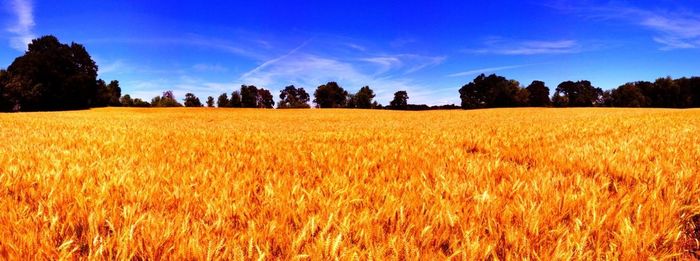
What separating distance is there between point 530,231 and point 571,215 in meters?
0.45

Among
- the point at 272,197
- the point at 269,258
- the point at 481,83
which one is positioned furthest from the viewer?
the point at 481,83

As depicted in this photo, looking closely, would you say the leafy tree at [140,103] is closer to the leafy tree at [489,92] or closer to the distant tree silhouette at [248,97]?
the distant tree silhouette at [248,97]

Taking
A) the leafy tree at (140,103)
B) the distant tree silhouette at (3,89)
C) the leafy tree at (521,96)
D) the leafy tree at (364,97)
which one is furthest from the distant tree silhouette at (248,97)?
the leafy tree at (521,96)

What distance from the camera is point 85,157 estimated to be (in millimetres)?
4188

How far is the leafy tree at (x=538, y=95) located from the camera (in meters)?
120

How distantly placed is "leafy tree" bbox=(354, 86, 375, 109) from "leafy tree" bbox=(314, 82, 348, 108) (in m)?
4.66

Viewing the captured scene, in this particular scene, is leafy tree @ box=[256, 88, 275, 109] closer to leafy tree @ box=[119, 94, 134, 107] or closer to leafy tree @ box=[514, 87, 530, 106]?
leafy tree @ box=[119, 94, 134, 107]

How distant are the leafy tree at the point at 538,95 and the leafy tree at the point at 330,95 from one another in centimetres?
5970

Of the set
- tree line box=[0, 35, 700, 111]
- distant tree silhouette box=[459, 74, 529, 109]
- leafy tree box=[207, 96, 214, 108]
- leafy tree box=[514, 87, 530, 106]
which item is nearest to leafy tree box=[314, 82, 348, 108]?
tree line box=[0, 35, 700, 111]

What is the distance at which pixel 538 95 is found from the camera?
12069 cm

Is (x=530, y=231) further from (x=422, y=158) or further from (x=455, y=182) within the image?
(x=422, y=158)

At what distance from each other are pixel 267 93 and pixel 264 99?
2768 mm

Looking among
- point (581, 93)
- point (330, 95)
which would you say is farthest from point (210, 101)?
point (581, 93)

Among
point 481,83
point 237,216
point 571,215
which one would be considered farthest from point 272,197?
point 481,83
